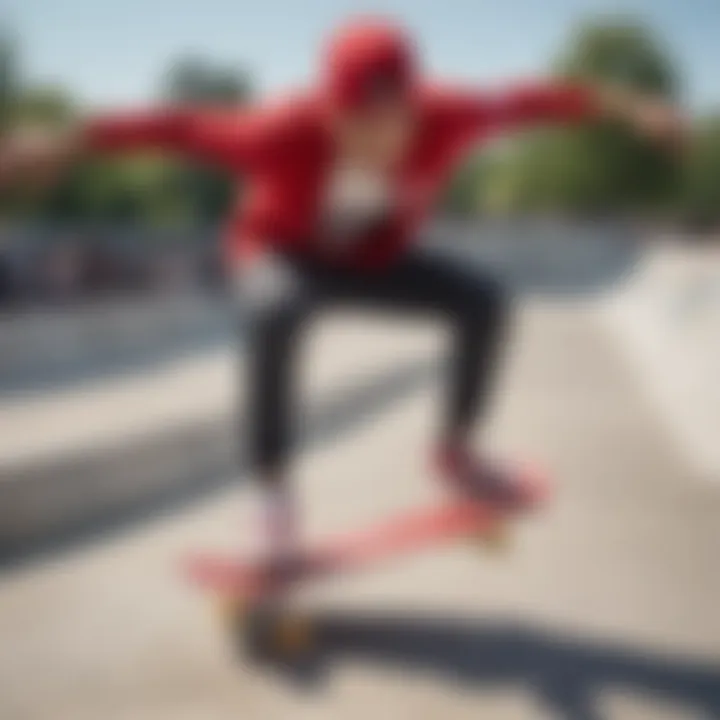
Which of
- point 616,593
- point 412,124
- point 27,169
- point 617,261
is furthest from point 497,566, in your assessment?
point 617,261

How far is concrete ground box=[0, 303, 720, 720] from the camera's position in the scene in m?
1.70

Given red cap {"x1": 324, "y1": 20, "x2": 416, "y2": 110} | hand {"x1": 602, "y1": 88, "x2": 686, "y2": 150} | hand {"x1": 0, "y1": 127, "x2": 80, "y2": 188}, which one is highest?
hand {"x1": 602, "y1": 88, "x2": 686, "y2": 150}

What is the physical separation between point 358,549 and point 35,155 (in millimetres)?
1047

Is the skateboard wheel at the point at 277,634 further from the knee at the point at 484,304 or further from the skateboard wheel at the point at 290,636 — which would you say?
the knee at the point at 484,304

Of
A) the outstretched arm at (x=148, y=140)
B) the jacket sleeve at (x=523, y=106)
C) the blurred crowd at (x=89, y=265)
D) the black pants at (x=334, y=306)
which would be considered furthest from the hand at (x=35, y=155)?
the blurred crowd at (x=89, y=265)

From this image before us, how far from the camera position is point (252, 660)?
1845 mm

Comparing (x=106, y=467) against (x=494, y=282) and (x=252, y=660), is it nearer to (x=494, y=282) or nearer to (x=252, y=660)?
(x=252, y=660)

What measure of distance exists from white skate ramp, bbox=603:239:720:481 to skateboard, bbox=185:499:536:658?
1.22m

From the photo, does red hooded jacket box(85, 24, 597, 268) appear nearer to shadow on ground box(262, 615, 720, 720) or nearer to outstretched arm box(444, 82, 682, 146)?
outstretched arm box(444, 82, 682, 146)

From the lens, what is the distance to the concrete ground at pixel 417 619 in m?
1.70

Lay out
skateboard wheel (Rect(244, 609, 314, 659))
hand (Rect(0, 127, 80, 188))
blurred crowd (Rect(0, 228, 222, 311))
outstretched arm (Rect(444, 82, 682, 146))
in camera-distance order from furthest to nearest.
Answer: blurred crowd (Rect(0, 228, 222, 311))
skateboard wheel (Rect(244, 609, 314, 659))
outstretched arm (Rect(444, 82, 682, 146))
hand (Rect(0, 127, 80, 188))

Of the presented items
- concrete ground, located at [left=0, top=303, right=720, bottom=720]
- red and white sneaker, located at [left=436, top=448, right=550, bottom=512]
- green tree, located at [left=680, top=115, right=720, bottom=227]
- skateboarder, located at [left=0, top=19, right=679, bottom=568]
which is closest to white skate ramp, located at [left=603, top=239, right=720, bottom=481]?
concrete ground, located at [left=0, top=303, right=720, bottom=720]

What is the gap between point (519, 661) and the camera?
187 cm

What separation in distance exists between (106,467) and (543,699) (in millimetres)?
1449
